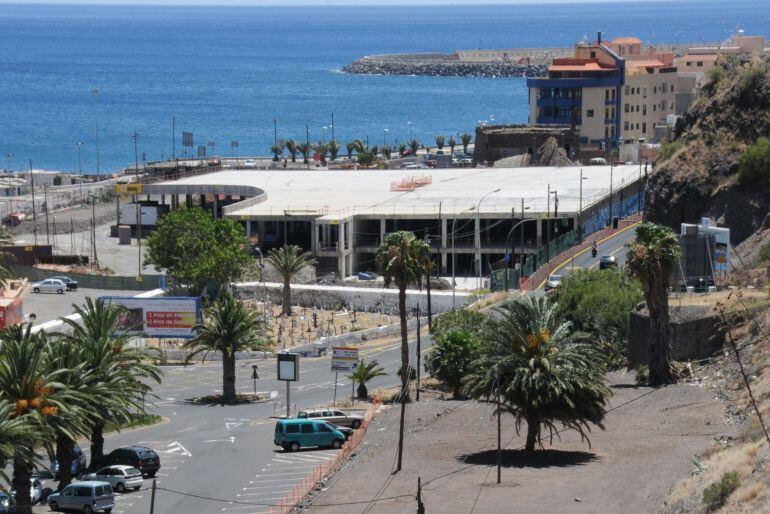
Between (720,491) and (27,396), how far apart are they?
22627 millimetres

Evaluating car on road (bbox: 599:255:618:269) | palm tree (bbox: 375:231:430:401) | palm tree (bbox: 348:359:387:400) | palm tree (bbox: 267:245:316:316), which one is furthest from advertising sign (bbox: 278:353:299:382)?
car on road (bbox: 599:255:618:269)

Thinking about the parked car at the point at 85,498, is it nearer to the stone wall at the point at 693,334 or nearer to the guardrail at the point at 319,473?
the guardrail at the point at 319,473

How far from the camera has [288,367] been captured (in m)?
64.3

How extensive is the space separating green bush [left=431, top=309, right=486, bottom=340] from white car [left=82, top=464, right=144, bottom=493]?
71.3 feet

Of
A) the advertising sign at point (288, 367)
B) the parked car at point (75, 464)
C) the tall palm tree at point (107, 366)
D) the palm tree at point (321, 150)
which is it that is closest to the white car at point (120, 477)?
the tall palm tree at point (107, 366)

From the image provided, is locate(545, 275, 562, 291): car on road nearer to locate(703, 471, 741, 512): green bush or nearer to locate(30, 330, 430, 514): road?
locate(30, 330, 430, 514): road

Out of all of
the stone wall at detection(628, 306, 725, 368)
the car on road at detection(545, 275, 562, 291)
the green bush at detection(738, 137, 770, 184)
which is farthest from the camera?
the car on road at detection(545, 275, 562, 291)

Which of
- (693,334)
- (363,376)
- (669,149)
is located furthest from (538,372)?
(669,149)

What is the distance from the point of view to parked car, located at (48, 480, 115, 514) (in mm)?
46156

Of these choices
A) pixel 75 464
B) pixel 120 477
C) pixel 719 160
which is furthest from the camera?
pixel 719 160

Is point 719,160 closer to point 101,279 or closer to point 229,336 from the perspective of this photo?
point 229,336

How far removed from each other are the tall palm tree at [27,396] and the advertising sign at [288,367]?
16.6 meters

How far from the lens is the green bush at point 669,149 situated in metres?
88.4

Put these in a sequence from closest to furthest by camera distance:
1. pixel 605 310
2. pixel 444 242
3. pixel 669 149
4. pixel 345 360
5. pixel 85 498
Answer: pixel 85 498
pixel 345 360
pixel 605 310
pixel 669 149
pixel 444 242
